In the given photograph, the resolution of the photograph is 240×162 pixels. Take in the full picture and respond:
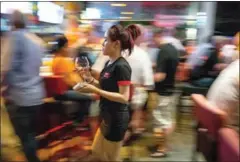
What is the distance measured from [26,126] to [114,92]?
35.2 inches

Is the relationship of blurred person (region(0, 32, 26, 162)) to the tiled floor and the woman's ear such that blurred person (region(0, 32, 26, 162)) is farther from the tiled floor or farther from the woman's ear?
the woman's ear

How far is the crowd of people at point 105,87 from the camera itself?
2213 mm

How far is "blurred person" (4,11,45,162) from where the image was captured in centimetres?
262

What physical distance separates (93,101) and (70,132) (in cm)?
38

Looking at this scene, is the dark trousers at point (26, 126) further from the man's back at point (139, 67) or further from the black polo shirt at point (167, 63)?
the black polo shirt at point (167, 63)

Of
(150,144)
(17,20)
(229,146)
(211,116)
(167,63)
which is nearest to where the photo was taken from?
(229,146)

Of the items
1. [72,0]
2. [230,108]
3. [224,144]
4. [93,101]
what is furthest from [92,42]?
[224,144]

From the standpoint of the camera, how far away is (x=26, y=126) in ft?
8.89

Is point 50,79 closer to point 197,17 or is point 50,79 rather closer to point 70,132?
point 70,132

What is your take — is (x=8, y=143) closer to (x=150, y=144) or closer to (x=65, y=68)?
(x=65, y=68)

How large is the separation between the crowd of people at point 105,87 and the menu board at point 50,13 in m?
1.60

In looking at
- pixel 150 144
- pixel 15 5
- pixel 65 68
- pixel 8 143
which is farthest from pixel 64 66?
pixel 15 5

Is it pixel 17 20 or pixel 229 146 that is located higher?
pixel 17 20

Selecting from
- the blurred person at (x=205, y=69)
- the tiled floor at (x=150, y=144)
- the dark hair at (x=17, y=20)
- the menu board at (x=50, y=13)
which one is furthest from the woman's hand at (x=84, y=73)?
the menu board at (x=50, y=13)
